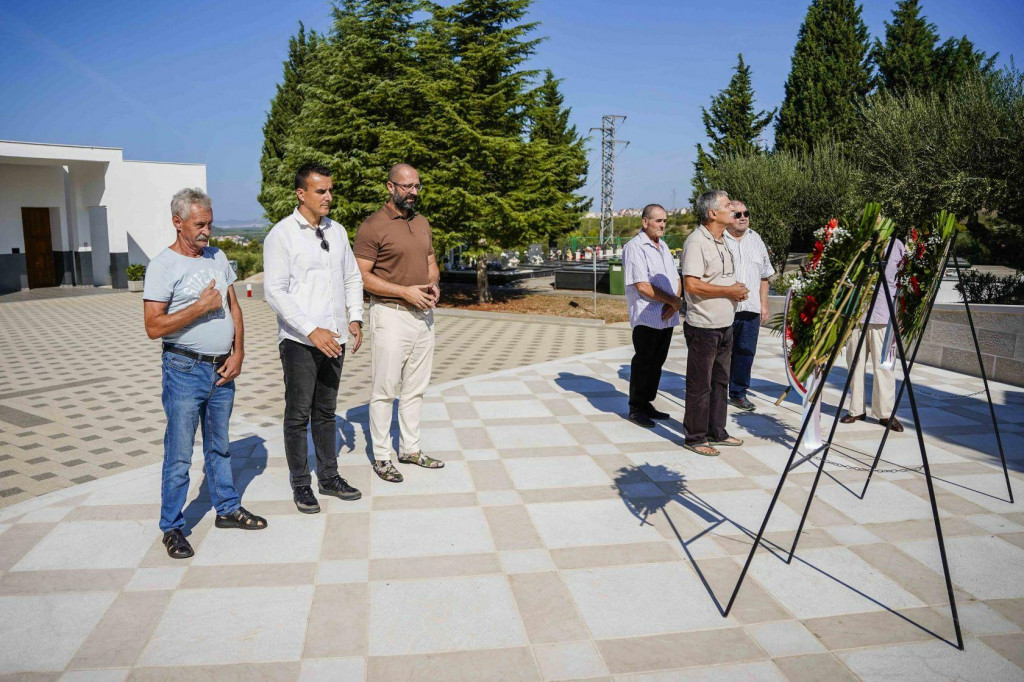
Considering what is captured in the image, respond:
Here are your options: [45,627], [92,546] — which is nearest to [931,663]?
[45,627]

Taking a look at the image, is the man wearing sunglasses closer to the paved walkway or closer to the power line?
the paved walkway

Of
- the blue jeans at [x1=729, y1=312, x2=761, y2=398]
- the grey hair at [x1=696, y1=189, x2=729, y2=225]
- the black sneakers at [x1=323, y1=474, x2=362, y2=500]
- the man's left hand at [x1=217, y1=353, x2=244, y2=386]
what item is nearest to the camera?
the man's left hand at [x1=217, y1=353, x2=244, y2=386]

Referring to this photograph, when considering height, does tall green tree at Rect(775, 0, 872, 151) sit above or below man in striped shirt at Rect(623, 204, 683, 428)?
above

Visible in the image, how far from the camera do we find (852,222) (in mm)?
3516

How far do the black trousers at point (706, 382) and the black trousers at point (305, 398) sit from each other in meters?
2.57

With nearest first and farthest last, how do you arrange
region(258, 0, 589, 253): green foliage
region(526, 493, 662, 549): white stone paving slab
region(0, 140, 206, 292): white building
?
region(526, 493, 662, 549): white stone paving slab → region(258, 0, 589, 253): green foliage → region(0, 140, 206, 292): white building

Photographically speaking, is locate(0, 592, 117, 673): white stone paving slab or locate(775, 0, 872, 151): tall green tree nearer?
locate(0, 592, 117, 673): white stone paving slab

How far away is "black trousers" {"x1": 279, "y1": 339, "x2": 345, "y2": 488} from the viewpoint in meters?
4.02

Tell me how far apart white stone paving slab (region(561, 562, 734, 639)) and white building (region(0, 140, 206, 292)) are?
23711 mm

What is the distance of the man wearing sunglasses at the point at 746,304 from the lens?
6.31 meters

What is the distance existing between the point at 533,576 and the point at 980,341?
7.19 m

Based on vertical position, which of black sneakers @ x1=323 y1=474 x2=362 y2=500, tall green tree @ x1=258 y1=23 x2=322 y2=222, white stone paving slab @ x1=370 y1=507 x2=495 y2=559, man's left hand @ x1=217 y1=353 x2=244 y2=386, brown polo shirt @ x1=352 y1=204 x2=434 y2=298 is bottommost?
white stone paving slab @ x1=370 y1=507 x2=495 y2=559

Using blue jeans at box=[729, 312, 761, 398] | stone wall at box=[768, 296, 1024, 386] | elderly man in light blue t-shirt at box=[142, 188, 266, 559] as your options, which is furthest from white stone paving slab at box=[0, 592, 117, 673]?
stone wall at box=[768, 296, 1024, 386]

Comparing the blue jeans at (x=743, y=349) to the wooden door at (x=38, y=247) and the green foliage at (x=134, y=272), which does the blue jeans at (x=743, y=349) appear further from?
the wooden door at (x=38, y=247)
